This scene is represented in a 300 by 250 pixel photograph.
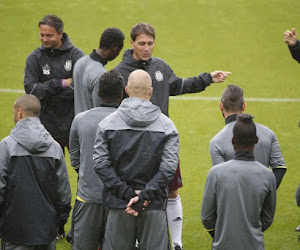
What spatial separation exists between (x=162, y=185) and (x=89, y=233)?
3.03ft

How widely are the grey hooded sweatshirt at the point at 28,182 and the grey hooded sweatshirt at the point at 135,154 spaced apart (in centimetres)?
41

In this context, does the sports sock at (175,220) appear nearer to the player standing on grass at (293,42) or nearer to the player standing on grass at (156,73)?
the player standing on grass at (156,73)

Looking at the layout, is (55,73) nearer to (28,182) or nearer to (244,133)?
(28,182)

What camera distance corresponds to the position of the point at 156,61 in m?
6.42

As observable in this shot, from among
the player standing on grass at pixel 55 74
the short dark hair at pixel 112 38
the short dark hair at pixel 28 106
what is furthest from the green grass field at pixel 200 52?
the short dark hair at pixel 28 106

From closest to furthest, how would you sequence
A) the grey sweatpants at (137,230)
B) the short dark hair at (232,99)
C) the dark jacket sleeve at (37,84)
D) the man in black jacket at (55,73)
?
the grey sweatpants at (137,230)
the short dark hair at (232,99)
the dark jacket sleeve at (37,84)
the man in black jacket at (55,73)

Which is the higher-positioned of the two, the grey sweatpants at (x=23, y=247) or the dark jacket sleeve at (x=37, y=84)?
the dark jacket sleeve at (x=37, y=84)

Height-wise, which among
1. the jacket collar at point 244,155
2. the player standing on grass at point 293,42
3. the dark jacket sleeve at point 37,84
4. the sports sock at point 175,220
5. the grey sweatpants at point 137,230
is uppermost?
the player standing on grass at point 293,42

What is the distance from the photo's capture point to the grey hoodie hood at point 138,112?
495 cm

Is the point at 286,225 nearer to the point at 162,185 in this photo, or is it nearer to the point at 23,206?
the point at 162,185

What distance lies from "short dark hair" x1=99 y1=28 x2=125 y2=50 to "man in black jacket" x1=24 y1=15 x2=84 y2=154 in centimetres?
69

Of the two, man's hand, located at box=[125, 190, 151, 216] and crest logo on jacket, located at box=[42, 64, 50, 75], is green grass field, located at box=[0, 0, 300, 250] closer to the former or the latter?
crest logo on jacket, located at box=[42, 64, 50, 75]

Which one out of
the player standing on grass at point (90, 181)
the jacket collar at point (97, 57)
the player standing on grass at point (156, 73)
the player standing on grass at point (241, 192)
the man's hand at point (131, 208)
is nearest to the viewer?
the player standing on grass at point (241, 192)

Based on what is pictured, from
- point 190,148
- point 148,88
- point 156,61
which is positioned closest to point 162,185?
point 148,88
